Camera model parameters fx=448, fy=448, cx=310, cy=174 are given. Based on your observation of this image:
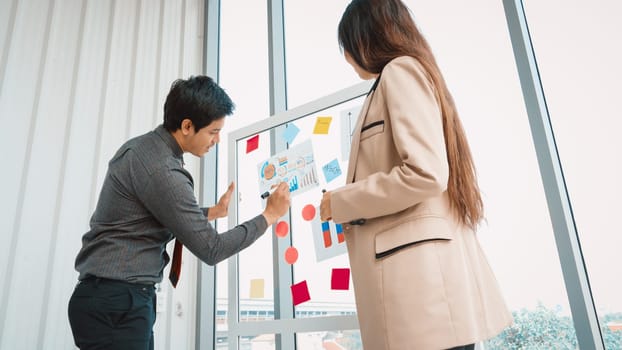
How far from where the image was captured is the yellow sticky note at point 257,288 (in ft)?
6.55

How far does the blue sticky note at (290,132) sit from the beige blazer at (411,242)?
911 mm

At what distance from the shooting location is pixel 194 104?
4.62ft

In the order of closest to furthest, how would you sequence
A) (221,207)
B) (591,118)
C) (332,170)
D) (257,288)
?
(591,118) < (332,170) < (221,207) < (257,288)

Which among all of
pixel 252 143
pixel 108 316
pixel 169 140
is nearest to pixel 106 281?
pixel 108 316

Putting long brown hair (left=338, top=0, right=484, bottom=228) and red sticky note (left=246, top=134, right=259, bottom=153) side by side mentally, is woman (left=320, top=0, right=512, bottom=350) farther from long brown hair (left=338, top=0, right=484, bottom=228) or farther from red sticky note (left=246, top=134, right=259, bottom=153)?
red sticky note (left=246, top=134, right=259, bottom=153)

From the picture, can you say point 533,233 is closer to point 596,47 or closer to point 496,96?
point 496,96

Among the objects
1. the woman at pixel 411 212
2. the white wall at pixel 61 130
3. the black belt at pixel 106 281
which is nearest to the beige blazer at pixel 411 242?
the woman at pixel 411 212

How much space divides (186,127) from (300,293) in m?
0.77

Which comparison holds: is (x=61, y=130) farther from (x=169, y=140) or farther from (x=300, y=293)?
(x=300, y=293)

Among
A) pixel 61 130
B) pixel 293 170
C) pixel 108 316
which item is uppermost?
pixel 61 130

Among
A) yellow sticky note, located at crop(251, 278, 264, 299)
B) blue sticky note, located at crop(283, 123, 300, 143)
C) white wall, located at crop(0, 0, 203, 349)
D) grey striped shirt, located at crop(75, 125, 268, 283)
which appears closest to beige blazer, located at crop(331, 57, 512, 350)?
grey striped shirt, located at crop(75, 125, 268, 283)

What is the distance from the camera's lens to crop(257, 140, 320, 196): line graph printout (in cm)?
175

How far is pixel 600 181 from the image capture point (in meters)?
1.45

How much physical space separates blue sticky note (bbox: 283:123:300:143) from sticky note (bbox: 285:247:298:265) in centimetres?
46
